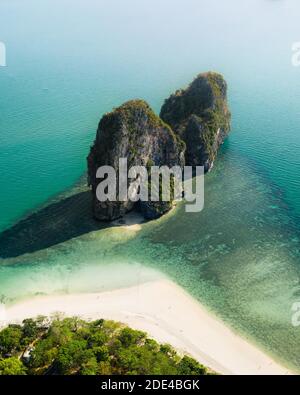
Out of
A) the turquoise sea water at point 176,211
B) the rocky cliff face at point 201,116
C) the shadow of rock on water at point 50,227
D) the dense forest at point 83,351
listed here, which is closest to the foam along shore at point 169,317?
the turquoise sea water at point 176,211

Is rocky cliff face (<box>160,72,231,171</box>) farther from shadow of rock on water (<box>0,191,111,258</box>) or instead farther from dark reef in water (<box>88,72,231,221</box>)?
shadow of rock on water (<box>0,191,111,258</box>)

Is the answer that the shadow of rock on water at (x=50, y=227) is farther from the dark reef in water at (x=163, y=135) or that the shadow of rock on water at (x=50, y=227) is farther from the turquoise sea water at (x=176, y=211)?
the dark reef in water at (x=163, y=135)

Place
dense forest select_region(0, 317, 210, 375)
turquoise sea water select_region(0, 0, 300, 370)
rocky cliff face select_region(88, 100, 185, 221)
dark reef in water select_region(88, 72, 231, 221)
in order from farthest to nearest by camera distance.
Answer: dark reef in water select_region(88, 72, 231, 221)
rocky cliff face select_region(88, 100, 185, 221)
turquoise sea water select_region(0, 0, 300, 370)
dense forest select_region(0, 317, 210, 375)

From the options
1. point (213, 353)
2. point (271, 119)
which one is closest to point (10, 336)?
point (213, 353)

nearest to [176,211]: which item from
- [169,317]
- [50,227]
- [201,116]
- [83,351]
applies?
[50,227]

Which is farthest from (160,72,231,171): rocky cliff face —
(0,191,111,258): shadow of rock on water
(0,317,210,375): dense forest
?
(0,317,210,375): dense forest

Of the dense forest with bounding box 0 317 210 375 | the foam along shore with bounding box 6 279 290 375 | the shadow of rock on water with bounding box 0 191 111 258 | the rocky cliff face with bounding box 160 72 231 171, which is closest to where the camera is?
the dense forest with bounding box 0 317 210 375

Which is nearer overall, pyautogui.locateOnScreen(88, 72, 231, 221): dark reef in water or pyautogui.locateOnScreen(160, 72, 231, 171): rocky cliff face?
pyautogui.locateOnScreen(88, 72, 231, 221): dark reef in water
